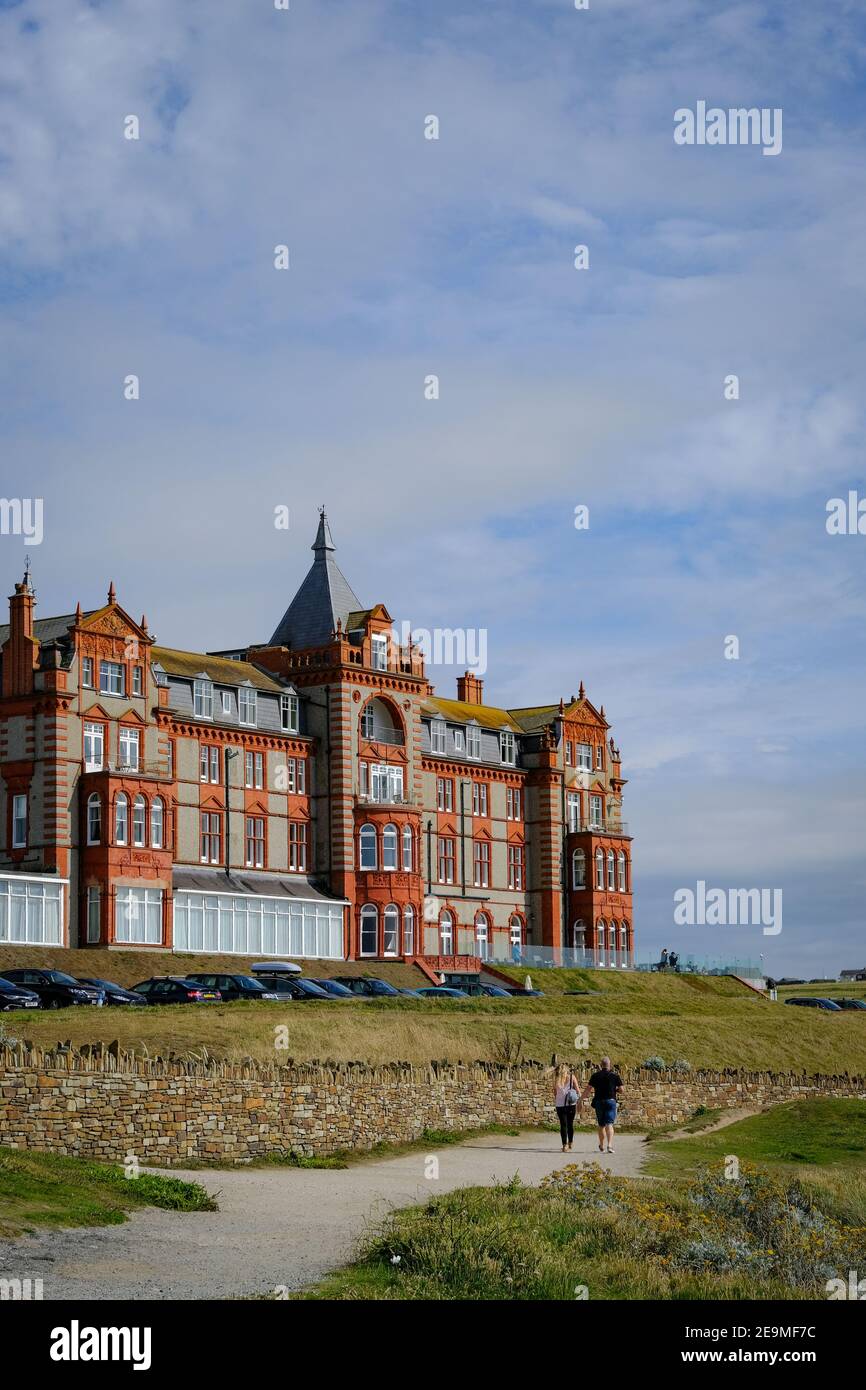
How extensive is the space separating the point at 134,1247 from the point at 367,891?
216 ft

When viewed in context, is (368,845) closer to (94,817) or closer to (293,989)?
(94,817)

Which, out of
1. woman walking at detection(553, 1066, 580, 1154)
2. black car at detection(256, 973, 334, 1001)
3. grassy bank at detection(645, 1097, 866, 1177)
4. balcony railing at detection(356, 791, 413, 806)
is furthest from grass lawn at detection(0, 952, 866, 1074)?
balcony railing at detection(356, 791, 413, 806)

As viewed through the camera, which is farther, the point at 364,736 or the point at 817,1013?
the point at 364,736

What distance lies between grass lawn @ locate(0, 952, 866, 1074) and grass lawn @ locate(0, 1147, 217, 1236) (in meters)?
8.88

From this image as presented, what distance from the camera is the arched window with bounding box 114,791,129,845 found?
76.9 m

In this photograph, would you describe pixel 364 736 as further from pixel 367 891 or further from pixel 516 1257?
pixel 516 1257

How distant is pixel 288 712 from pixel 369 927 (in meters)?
11.5

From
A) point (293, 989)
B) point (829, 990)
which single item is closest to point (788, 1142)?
point (293, 989)

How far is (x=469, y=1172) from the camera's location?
114 feet

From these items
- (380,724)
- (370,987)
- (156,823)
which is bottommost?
(370,987)

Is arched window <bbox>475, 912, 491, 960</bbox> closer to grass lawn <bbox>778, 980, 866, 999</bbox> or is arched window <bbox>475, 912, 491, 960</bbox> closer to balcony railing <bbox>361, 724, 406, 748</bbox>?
balcony railing <bbox>361, 724, 406, 748</bbox>

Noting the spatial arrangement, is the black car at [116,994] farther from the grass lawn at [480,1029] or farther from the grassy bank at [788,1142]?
the grassy bank at [788,1142]

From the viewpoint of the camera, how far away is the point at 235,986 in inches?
2403
